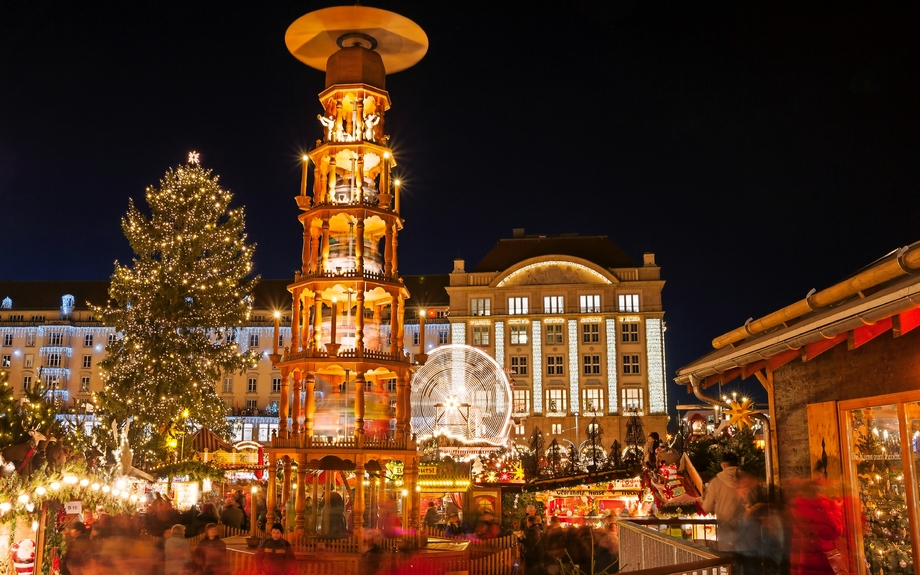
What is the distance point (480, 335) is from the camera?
2712 inches

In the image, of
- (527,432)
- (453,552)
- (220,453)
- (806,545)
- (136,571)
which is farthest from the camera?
(527,432)

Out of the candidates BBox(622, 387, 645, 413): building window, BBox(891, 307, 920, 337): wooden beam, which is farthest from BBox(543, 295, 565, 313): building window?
BBox(891, 307, 920, 337): wooden beam

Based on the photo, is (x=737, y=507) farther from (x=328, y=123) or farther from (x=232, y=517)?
(x=232, y=517)

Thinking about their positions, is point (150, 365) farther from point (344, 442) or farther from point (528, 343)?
point (528, 343)

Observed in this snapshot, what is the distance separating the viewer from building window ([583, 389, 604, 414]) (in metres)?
65.9

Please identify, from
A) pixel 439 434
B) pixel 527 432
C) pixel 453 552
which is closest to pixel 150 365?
pixel 439 434

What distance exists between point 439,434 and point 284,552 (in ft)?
71.2

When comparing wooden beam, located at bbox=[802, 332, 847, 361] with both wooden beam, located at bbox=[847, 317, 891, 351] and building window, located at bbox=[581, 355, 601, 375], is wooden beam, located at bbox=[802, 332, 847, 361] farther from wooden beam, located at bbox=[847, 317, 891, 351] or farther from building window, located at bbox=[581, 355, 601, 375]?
building window, located at bbox=[581, 355, 601, 375]

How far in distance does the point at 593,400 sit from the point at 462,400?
34453 millimetres

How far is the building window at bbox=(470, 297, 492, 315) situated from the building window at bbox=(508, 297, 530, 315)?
66.5 inches

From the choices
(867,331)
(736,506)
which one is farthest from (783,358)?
(867,331)

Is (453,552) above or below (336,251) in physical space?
below

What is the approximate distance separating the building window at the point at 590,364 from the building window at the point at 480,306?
8.69 m

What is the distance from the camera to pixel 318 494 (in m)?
→ 18.2
